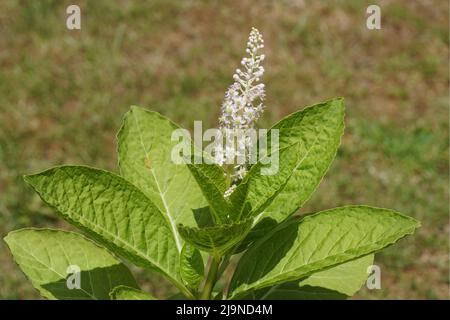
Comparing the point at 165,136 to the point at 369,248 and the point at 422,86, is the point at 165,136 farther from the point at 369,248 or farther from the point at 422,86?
the point at 422,86

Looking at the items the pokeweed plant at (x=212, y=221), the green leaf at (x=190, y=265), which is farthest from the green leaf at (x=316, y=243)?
the green leaf at (x=190, y=265)

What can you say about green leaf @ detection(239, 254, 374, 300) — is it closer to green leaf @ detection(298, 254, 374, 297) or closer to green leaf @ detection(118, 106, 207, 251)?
green leaf @ detection(298, 254, 374, 297)

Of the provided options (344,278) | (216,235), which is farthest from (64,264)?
(344,278)

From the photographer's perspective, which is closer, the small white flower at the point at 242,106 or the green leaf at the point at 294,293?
the small white flower at the point at 242,106

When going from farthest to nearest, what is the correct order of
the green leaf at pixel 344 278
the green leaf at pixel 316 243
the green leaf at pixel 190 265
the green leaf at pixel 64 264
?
the green leaf at pixel 344 278 → the green leaf at pixel 64 264 → the green leaf at pixel 190 265 → the green leaf at pixel 316 243

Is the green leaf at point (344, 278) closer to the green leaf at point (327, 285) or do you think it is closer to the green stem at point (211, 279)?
the green leaf at point (327, 285)

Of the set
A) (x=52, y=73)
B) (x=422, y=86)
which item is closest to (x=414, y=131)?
(x=422, y=86)
